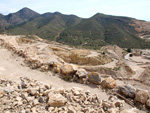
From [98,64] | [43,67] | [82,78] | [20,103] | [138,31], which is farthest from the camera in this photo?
[138,31]

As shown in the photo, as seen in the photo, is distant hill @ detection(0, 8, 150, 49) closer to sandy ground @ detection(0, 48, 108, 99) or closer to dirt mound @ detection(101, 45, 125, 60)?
dirt mound @ detection(101, 45, 125, 60)

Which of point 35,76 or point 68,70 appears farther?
point 35,76

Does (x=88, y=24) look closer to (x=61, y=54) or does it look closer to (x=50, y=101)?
(x=61, y=54)

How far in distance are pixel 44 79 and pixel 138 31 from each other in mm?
102720

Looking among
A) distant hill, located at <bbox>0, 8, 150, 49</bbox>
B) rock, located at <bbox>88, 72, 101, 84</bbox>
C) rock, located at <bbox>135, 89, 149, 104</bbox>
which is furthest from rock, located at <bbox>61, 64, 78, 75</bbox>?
distant hill, located at <bbox>0, 8, 150, 49</bbox>

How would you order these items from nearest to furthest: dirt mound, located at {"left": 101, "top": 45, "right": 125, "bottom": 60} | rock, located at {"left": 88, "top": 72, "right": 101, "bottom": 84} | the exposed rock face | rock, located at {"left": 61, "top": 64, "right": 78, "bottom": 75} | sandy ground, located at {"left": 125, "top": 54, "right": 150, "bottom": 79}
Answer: rock, located at {"left": 88, "top": 72, "right": 101, "bottom": 84}
rock, located at {"left": 61, "top": 64, "right": 78, "bottom": 75}
sandy ground, located at {"left": 125, "top": 54, "right": 150, "bottom": 79}
the exposed rock face
dirt mound, located at {"left": 101, "top": 45, "right": 125, "bottom": 60}

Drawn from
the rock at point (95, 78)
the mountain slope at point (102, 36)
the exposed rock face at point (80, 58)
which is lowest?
the exposed rock face at point (80, 58)

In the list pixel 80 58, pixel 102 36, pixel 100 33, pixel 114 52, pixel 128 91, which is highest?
pixel 100 33

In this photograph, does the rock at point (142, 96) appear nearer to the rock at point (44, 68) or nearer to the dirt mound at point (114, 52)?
the rock at point (44, 68)

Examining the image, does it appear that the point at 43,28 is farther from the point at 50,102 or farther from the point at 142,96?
the point at 142,96

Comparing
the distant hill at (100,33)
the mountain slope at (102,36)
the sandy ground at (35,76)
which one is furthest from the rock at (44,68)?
the mountain slope at (102,36)

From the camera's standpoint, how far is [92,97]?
5.48 metres

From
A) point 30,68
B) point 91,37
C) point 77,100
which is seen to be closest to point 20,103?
point 77,100

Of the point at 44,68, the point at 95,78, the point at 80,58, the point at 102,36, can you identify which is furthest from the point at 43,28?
the point at 95,78
